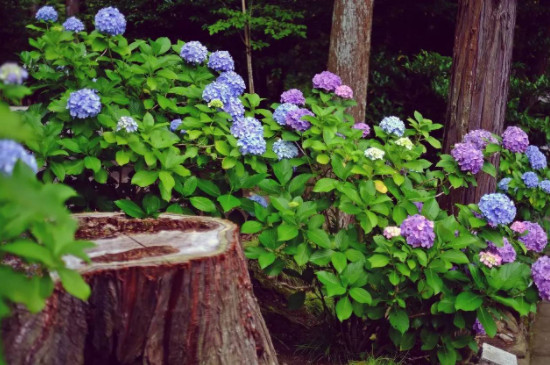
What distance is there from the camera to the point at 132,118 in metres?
3.39

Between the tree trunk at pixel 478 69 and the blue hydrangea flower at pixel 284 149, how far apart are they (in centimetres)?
144

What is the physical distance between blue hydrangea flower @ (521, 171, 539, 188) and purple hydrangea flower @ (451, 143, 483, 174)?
0.92 m

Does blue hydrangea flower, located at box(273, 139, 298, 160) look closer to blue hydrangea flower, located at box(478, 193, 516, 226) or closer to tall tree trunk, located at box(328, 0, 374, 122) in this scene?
blue hydrangea flower, located at box(478, 193, 516, 226)

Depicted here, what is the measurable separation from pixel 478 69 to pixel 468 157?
1192mm

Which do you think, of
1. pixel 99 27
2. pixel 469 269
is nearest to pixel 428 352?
pixel 469 269

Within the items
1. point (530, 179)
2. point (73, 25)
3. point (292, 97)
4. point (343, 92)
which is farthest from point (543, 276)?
point (73, 25)

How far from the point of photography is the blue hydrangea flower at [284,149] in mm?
3633

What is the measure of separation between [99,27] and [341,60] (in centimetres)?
297

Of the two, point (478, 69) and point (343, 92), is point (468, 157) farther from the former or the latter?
point (478, 69)

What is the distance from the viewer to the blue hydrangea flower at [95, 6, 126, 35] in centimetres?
372

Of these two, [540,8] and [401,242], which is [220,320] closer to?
[401,242]

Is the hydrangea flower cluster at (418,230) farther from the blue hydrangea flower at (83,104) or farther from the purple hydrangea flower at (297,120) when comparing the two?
the blue hydrangea flower at (83,104)

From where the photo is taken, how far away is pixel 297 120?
3.64m

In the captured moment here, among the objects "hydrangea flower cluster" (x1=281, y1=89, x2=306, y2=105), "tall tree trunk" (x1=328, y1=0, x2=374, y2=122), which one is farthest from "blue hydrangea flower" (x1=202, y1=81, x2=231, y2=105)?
"tall tree trunk" (x1=328, y1=0, x2=374, y2=122)
